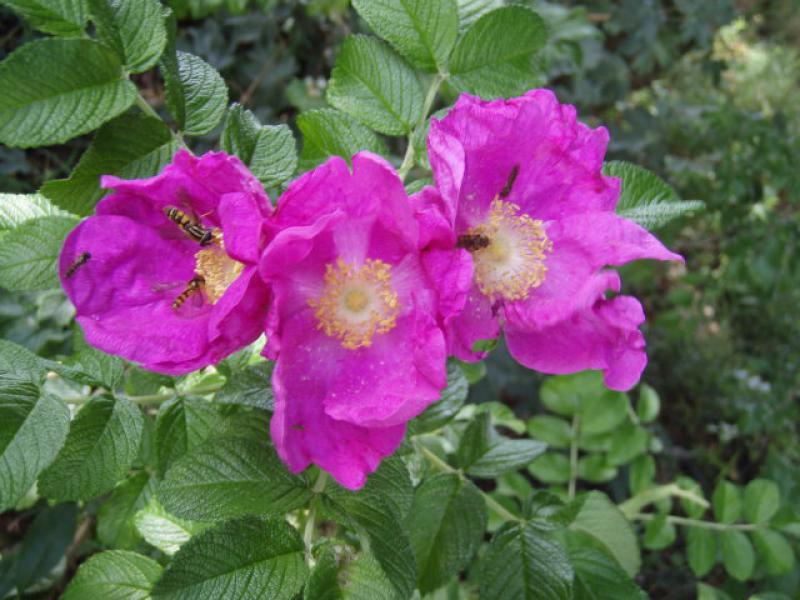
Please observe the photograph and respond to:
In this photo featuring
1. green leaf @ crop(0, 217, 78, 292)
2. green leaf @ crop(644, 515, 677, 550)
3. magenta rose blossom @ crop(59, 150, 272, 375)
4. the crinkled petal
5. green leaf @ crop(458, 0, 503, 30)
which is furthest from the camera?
green leaf @ crop(644, 515, 677, 550)

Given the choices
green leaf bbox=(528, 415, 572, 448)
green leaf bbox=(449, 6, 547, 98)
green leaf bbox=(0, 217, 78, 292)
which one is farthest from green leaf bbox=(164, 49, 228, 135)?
green leaf bbox=(528, 415, 572, 448)

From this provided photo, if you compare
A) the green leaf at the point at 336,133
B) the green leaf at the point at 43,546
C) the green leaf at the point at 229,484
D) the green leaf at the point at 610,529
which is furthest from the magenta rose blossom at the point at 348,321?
the green leaf at the point at 43,546

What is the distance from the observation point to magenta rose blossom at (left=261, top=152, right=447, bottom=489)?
698mm

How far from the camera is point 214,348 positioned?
2.32 ft

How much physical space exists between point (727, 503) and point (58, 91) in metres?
1.49

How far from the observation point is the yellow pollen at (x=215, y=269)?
81 cm

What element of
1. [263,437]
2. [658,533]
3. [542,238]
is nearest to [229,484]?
[263,437]

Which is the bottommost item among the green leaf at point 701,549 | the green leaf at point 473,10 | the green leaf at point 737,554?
the green leaf at point 701,549

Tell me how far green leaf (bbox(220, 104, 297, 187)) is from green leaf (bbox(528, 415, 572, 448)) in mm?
1209

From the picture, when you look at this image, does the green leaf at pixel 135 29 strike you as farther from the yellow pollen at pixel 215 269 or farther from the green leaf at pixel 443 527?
the green leaf at pixel 443 527

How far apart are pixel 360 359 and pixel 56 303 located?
0.96 m

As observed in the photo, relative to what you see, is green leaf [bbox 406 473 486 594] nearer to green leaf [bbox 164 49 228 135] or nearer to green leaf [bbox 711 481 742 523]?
green leaf [bbox 164 49 228 135]

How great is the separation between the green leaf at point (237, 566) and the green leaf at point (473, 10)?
2.24 feet

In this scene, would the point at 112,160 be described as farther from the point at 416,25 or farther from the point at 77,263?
the point at 416,25
